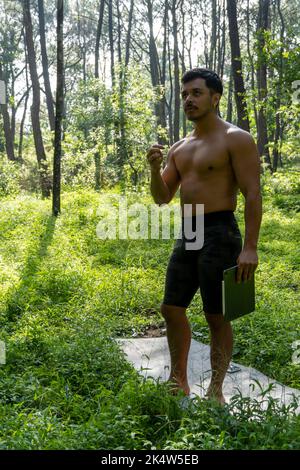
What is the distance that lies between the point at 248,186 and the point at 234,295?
0.64 meters

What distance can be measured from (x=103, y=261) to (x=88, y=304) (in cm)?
197

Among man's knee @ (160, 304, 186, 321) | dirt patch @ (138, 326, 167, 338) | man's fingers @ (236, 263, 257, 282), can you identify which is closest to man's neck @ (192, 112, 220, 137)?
man's fingers @ (236, 263, 257, 282)

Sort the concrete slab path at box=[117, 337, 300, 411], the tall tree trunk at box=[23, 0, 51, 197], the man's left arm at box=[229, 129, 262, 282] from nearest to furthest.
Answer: the man's left arm at box=[229, 129, 262, 282] < the concrete slab path at box=[117, 337, 300, 411] < the tall tree trunk at box=[23, 0, 51, 197]

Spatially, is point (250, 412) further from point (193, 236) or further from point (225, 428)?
point (193, 236)

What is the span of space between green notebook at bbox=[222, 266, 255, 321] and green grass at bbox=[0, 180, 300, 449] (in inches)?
20.6

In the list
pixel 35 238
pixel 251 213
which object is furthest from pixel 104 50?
pixel 251 213

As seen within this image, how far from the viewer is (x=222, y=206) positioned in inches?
128

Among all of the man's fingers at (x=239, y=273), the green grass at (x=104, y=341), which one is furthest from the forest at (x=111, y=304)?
the man's fingers at (x=239, y=273)

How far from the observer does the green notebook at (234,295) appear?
3.01 m

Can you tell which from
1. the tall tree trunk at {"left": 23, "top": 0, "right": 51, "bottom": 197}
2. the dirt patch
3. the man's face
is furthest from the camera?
the tall tree trunk at {"left": 23, "top": 0, "right": 51, "bottom": 197}

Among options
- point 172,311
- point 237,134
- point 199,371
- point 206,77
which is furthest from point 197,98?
point 199,371

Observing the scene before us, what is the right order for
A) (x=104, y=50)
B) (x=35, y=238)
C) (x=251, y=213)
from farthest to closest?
1. (x=104, y=50)
2. (x=35, y=238)
3. (x=251, y=213)

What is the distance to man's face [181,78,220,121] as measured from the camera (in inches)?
128

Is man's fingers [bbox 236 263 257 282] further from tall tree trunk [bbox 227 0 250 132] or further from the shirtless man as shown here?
tall tree trunk [bbox 227 0 250 132]
